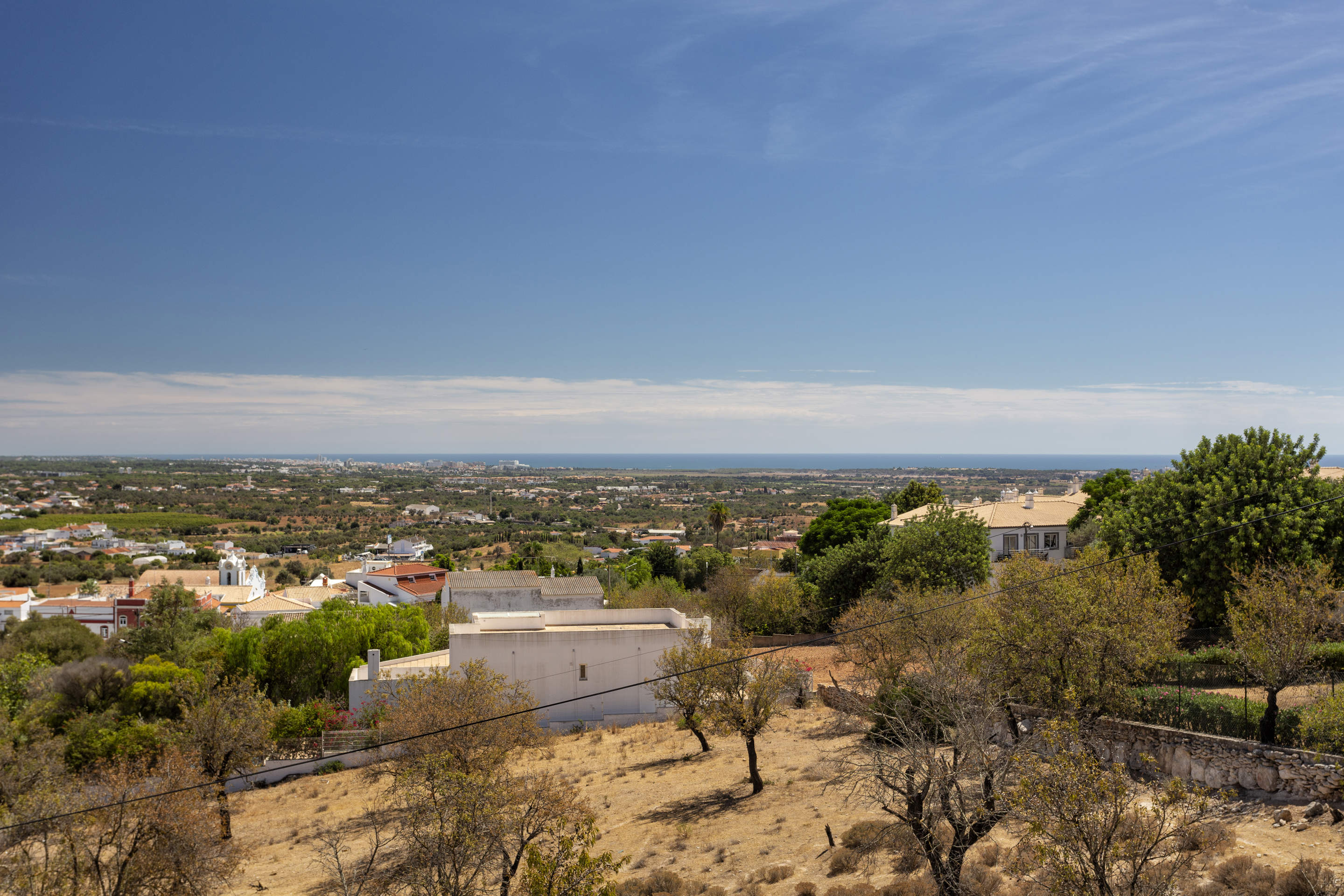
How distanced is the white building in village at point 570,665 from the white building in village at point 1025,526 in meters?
21.7

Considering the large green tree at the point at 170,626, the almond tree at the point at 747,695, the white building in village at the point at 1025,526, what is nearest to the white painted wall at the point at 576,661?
the almond tree at the point at 747,695

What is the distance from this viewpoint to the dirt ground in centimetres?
1597

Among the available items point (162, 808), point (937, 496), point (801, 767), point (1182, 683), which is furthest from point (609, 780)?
point (937, 496)

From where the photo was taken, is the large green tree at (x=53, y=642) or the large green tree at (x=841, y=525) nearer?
the large green tree at (x=53, y=642)

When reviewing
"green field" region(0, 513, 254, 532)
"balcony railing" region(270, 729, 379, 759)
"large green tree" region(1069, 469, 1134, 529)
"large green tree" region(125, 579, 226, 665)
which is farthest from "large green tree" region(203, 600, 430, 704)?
"green field" region(0, 513, 254, 532)

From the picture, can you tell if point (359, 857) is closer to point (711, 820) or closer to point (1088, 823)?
point (711, 820)

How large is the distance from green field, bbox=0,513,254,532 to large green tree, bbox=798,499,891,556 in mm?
111188

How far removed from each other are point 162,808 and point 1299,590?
84.5 ft

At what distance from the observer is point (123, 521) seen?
5202 inches

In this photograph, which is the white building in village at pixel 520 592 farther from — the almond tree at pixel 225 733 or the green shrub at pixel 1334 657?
the green shrub at pixel 1334 657

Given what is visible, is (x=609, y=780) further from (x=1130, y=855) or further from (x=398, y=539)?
(x=398, y=539)

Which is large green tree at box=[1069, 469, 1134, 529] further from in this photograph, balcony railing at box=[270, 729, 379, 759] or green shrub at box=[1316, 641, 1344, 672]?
balcony railing at box=[270, 729, 379, 759]

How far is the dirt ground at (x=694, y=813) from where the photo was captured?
16.0m

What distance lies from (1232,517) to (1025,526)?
76.5 feet
